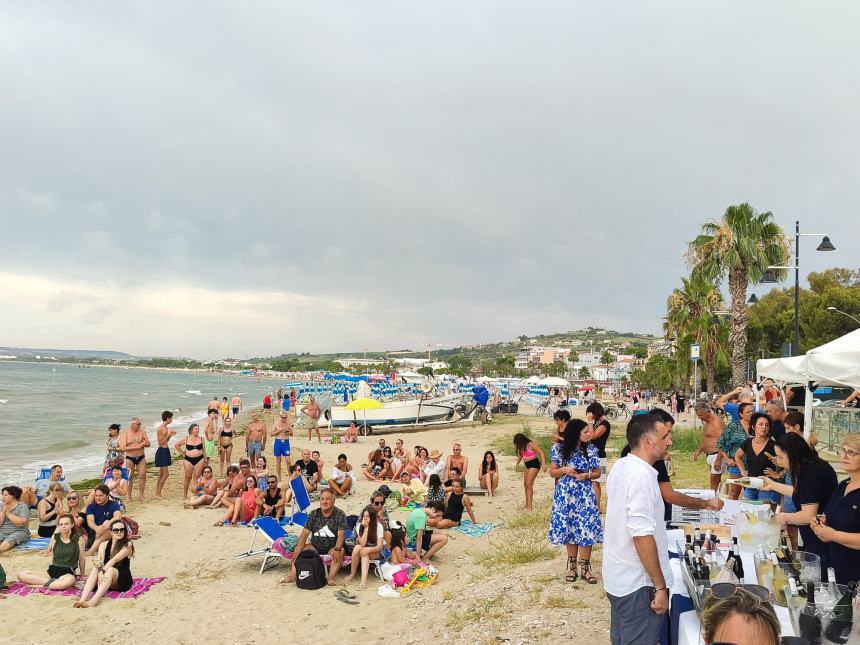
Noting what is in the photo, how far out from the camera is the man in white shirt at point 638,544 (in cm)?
287

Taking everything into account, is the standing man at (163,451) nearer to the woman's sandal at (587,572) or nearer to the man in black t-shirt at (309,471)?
the man in black t-shirt at (309,471)

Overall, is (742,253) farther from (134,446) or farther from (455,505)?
(134,446)

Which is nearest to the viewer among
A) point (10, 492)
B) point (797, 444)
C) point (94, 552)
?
point (797, 444)

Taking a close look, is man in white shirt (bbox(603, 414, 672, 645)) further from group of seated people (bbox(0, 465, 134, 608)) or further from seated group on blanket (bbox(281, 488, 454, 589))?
group of seated people (bbox(0, 465, 134, 608))

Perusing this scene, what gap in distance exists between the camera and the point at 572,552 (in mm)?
5375

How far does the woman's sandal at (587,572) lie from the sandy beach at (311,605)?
0.33 feet

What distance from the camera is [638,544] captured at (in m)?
2.87

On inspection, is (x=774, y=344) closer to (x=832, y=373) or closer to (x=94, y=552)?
(x=832, y=373)

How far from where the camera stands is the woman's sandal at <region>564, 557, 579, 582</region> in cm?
530

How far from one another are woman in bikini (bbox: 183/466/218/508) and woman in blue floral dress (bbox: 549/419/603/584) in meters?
7.80

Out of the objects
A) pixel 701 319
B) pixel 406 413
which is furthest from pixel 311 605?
pixel 701 319

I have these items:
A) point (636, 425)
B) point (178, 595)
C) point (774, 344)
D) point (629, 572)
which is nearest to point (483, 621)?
point (629, 572)

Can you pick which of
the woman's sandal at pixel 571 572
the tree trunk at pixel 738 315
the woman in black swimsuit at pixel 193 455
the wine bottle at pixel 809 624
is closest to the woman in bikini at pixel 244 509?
the woman in black swimsuit at pixel 193 455

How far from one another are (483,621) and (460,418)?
2317 cm
